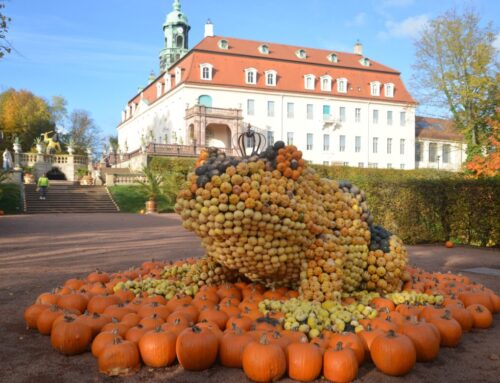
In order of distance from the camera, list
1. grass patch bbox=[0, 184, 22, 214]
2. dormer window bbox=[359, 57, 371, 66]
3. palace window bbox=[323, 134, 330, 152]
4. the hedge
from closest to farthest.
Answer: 1. the hedge
2. grass patch bbox=[0, 184, 22, 214]
3. palace window bbox=[323, 134, 330, 152]
4. dormer window bbox=[359, 57, 371, 66]

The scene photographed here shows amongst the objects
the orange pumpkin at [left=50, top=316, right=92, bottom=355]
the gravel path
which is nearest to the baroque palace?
the gravel path

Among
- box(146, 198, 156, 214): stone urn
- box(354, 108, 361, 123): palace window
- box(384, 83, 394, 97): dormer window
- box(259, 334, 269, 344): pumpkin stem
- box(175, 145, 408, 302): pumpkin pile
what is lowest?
box(146, 198, 156, 214): stone urn

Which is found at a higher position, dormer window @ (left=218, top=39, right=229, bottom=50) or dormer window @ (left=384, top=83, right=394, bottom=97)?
dormer window @ (left=218, top=39, right=229, bottom=50)

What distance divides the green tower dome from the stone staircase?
1336 inches

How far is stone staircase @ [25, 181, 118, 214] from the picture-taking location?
25222 mm

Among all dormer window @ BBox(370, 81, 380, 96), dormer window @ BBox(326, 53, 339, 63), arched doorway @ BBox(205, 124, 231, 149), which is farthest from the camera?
dormer window @ BBox(326, 53, 339, 63)

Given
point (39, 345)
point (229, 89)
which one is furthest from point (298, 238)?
point (229, 89)

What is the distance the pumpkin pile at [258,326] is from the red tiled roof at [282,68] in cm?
4303

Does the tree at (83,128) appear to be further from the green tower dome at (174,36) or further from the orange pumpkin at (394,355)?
the orange pumpkin at (394,355)

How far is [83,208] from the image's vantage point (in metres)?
26.1

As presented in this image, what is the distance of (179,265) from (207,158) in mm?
2129

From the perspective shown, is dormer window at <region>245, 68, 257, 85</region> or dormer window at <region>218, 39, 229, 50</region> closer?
dormer window at <region>245, 68, 257, 85</region>

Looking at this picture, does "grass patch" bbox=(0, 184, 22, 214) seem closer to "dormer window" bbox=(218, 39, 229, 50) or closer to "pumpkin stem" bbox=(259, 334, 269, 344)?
"pumpkin stem" bbox=(259, 334, 269, 344)

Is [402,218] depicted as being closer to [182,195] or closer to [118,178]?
[182,195]
